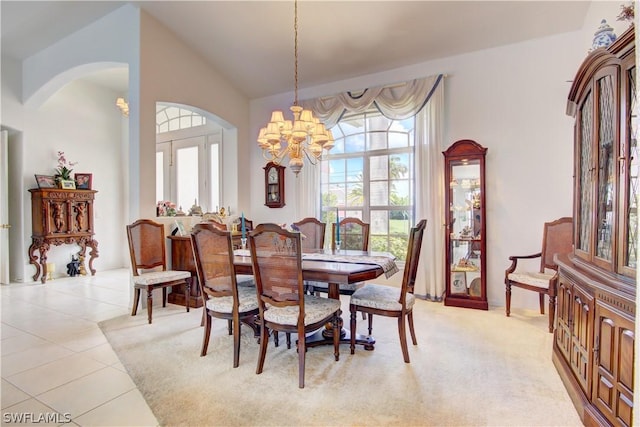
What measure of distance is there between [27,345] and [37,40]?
425 cm

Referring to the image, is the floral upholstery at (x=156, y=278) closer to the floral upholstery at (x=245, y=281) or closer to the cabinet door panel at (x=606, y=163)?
the floral upholstery at (x=245, y=281)

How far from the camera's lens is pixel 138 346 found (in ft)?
9.09

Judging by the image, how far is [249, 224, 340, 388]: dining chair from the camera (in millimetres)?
2117

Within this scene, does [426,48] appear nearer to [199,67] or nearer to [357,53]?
[357,53]

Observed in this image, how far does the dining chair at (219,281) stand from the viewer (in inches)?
94.3

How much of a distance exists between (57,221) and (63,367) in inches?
153

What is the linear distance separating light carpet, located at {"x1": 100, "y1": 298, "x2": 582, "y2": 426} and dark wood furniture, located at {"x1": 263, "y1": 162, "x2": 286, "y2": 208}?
8.56 ft

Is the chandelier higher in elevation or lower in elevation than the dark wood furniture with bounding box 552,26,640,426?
higher

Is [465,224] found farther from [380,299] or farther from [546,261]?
[380,299]

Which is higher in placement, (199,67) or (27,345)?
(199,67)

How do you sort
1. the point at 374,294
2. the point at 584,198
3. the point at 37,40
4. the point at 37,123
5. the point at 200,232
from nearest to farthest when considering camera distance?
the point at 584,198 < the point at 200,232 < the point at 374,294 < the point at 37,40 < the point at 37,123

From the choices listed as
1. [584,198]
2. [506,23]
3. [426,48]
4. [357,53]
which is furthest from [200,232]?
[506,23]

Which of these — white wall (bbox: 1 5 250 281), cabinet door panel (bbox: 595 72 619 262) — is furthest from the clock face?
cabinet door panel (bbox: 595 72 619 262)

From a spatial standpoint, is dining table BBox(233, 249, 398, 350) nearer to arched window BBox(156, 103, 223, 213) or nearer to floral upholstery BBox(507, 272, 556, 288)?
floral upholstery BBox(507, 272, 556, 288)
